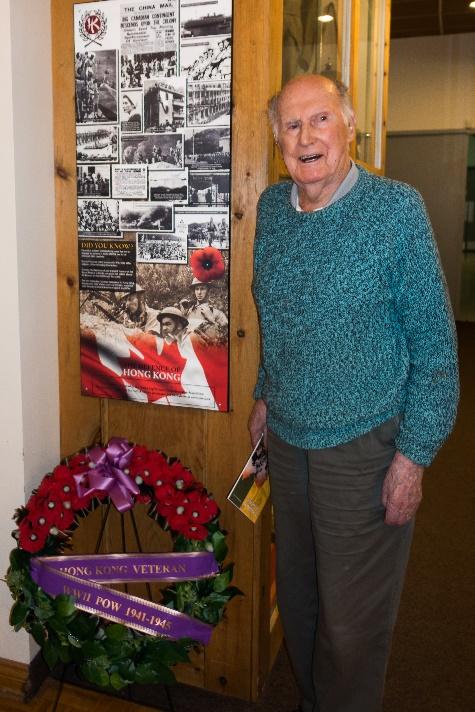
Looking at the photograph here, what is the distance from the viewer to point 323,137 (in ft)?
4.54

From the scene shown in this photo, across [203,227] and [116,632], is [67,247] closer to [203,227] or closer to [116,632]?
[203,227]

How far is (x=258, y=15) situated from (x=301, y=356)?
0.82 m

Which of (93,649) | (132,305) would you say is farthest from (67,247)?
(93,649)

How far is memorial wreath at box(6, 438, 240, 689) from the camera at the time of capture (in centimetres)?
157

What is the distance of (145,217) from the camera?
5.76 feet

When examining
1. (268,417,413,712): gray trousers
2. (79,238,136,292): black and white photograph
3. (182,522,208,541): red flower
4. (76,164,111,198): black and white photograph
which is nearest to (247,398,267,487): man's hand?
(268,417,413,712): gray trousers

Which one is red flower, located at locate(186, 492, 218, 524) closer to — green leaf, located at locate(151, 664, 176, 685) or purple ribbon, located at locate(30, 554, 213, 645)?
purple ribbon, located at locate(30, 554, 213, 645)

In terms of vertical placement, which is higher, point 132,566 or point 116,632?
point 132,566

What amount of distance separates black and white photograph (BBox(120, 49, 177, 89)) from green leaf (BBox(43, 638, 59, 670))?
138 cm

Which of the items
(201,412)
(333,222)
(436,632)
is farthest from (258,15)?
(436,632)

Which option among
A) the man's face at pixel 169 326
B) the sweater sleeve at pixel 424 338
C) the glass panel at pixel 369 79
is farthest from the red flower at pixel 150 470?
the glass panel at pixel 369 79

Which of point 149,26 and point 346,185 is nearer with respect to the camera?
point 346,185

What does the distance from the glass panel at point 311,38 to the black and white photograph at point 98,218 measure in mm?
577

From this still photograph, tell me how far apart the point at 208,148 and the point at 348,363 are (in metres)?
0.68
